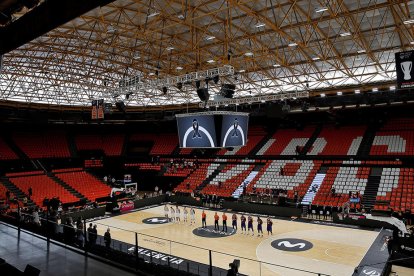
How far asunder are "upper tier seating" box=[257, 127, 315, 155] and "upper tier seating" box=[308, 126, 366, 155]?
157cm

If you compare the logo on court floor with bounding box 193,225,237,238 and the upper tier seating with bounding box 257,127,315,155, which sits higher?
the upper tier seating with bounding box 257,127,315,155

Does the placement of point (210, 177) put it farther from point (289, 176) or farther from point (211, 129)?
point (211, 129)

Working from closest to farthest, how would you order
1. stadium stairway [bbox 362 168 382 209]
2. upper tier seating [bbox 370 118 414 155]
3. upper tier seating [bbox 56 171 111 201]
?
stadium stairway [bbox 362 168 382 209] < upper tier seating [bbox 370 118 414 155] < upper tier seating [bbox 56 171 111 201]

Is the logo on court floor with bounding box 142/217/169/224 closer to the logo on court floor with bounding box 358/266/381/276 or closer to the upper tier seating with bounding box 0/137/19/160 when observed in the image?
the logo on court floor with bounding box 358/266/381/276

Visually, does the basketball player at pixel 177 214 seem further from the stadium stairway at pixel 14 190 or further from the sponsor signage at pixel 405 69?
the sponsor signage at pixel 405 69

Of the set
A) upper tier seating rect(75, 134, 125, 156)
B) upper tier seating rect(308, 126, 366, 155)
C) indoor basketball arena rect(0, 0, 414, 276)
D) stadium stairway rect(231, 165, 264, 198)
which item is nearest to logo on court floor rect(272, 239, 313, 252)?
indoor basketball arena rect(0, 0, 414, 276)

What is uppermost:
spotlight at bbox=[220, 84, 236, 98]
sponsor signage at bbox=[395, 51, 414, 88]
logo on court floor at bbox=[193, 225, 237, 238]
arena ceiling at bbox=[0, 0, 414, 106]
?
arena ceiling at bbox=[0, 0, 414, 106]

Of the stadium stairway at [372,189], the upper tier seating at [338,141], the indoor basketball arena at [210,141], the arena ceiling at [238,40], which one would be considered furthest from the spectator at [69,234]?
the upper tier seating at [338,141]

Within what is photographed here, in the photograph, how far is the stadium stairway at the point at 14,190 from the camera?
86.2 ft

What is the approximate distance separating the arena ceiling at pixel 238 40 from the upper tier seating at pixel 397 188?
7121 millimetres

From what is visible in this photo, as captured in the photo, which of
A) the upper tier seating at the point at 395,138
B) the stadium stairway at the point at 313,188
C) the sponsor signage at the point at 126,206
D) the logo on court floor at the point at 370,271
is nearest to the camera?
the logo on court floor at the point at 370,271

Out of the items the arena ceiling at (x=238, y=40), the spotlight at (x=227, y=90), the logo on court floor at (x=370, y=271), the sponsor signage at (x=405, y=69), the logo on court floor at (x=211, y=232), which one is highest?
the arena ceiling at (x=238, y=40)

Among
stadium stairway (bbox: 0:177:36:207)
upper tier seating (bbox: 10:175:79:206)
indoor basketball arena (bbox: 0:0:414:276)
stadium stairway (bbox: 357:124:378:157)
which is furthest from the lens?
stadium stairway (bbox: 357:124:378:157)

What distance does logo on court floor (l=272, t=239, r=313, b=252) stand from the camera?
643 inches
